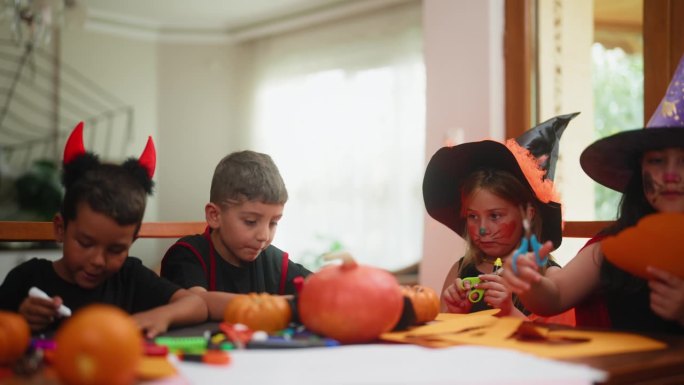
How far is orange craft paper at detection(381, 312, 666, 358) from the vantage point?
2.80ft

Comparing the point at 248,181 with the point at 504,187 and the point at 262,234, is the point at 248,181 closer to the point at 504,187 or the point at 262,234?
the point at 262,234

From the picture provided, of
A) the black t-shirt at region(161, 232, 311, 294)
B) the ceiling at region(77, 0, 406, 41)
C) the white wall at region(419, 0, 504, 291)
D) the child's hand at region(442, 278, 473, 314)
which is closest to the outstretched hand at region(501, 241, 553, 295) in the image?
the child's hand at region(442, 278, 473, 314)

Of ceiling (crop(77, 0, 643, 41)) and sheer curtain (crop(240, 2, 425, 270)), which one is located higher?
ceiling (crop(77, 0, 643, 41))

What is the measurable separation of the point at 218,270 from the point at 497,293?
0.59 m

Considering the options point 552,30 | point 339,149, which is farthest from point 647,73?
point 339,149

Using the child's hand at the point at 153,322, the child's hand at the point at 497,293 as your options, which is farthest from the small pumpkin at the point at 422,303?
the child's hand at the point at 153,322

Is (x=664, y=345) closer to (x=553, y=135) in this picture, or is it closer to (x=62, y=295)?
(x=553, y=135)

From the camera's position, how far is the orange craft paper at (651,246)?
942 millimetres

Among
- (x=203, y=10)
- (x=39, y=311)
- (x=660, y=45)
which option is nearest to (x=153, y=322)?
(x=39, y=311)

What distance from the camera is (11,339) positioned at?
703 millimetres

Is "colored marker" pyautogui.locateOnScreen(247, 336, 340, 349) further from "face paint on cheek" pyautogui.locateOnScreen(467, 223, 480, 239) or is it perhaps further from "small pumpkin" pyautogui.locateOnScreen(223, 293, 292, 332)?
"face paint on cheek" pyautogui.locateOnScreen(467, 223, 480, 239)

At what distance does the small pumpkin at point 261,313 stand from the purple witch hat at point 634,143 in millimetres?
653

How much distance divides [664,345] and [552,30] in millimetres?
2426

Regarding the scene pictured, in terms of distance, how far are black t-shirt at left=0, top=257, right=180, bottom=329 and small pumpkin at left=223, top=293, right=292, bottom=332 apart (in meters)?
0.25
